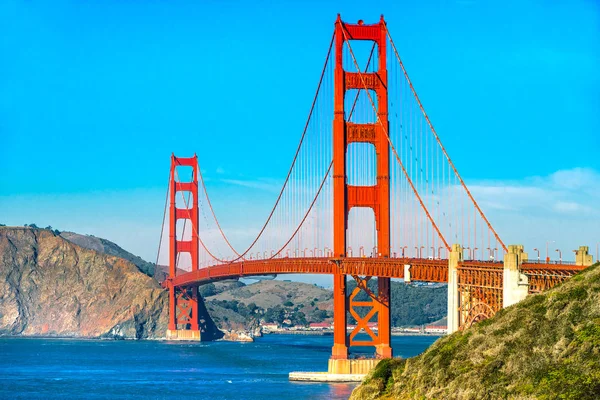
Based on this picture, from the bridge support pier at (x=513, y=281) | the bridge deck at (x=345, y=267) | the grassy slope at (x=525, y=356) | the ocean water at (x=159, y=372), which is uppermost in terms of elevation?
the bridge deck at (x=345, y=267)

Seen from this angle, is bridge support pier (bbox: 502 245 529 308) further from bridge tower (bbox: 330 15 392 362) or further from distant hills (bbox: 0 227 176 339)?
distant hills (bbox: 0 227 176 339)

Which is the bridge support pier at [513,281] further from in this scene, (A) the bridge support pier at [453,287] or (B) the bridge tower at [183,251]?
(B) the bridge tower at [183,251]

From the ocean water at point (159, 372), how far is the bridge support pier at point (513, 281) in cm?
1696

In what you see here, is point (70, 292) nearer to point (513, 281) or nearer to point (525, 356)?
point (513, 281)

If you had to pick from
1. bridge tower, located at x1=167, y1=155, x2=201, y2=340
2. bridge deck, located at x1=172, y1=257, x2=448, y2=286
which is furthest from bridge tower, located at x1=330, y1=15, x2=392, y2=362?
bridge tower, located at x1=167, y1=155, x2=201, y2=340

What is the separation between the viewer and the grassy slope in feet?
88.6

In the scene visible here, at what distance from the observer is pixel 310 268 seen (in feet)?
222

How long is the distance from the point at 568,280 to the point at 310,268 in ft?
114

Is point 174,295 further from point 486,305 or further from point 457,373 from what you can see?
point 457,373

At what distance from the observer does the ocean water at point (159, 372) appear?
6122cm

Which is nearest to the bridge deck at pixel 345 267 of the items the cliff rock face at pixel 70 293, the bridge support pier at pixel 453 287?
→ the bridge support pier at pixel 453 287

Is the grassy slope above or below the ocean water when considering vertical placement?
above

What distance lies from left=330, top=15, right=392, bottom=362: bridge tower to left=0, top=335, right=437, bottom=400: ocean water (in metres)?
4.03

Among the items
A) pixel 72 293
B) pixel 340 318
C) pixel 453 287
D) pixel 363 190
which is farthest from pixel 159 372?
pixel 72 293
